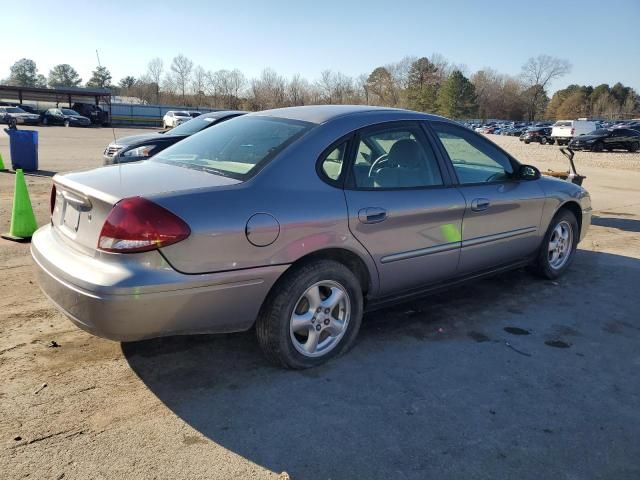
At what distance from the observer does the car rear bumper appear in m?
2.58

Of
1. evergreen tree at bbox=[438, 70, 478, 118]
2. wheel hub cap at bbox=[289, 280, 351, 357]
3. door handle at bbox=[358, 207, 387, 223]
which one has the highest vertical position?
evergreen tree at bbox=[438, 70, 478, 118]

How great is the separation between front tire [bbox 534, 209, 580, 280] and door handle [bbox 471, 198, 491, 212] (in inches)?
48.1

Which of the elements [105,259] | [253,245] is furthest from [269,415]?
[105,259]

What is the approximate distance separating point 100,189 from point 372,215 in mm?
1635

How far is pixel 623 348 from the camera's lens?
3.81 metres

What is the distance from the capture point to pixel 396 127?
381 cm

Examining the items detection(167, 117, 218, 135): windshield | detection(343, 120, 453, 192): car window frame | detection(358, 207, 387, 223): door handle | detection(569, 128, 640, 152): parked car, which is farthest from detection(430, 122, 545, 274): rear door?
detection(569, 128, 640, 152): parked car

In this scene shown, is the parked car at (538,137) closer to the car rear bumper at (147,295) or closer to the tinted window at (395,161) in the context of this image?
the tinted window at (395,161)

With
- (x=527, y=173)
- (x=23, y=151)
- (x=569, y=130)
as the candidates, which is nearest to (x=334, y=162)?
(x=527, y=173)

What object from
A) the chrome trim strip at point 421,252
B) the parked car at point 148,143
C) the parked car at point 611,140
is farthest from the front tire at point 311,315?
the parked car at point 611,140

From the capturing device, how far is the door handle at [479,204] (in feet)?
13.4

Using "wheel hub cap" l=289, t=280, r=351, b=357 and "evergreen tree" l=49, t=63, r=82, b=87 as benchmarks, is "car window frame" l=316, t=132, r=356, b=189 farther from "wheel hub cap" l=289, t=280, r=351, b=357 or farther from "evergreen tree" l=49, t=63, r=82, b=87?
"evergreen tree" l=49, t=63, r=82, b=87

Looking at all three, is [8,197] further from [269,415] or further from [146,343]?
[269,415]

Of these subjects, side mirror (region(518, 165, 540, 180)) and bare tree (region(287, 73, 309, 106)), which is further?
bare tree (region(287, 73, 309, 106))
